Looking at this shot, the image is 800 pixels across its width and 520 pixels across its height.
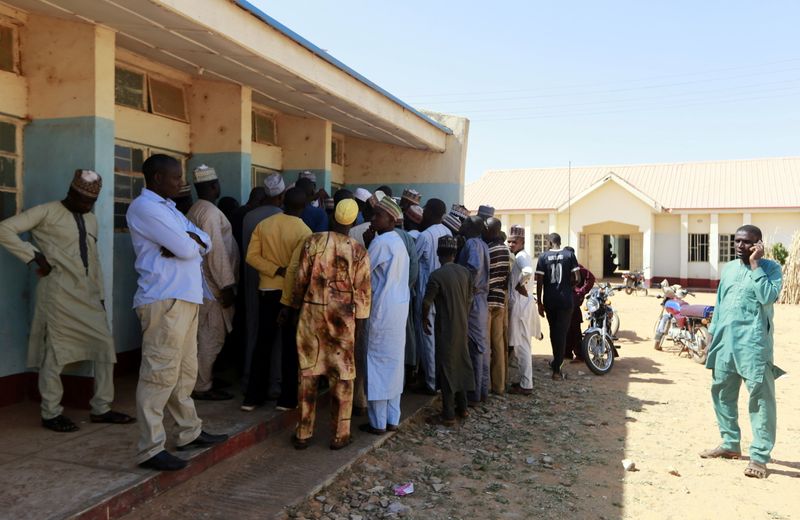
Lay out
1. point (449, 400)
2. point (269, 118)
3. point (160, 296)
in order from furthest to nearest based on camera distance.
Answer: point (269, 118)
point (449, 400)
point (160, 296)

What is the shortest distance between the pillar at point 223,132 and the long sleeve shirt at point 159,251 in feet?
9.11

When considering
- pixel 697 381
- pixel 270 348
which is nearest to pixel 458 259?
pixel 270 348

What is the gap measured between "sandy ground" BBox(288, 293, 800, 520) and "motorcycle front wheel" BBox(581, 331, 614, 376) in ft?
2.53

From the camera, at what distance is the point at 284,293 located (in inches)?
183

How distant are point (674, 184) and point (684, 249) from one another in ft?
12.4

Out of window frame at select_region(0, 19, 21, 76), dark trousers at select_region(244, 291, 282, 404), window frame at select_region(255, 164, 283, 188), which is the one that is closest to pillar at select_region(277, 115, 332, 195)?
window frame at select_region(255, 164, 283, 188)

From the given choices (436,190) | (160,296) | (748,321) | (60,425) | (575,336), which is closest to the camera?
(160,296)

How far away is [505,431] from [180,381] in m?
3.14

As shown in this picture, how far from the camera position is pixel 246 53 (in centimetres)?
521

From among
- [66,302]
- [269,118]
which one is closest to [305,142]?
[269,118]

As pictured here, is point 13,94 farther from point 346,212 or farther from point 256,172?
point 256,172

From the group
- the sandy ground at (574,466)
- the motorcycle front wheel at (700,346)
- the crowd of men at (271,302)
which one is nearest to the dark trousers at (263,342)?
the crowd of men at (271,302)

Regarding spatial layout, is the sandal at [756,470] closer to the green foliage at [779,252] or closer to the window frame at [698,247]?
the green foliage at [779,252]

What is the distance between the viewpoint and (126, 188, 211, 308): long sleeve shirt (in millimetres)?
3574
